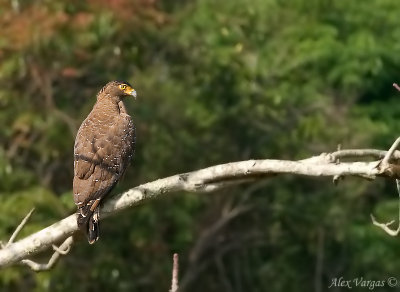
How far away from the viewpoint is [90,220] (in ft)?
20.0

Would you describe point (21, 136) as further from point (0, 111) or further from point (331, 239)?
point (331, 239)

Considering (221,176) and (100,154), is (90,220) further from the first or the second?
(221,176)

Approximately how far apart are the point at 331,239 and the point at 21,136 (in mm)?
5432

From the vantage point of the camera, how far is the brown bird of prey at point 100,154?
642cm

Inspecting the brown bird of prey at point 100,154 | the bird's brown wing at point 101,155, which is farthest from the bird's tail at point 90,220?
the bird's brown wing at point 101,155

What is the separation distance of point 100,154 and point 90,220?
783mm

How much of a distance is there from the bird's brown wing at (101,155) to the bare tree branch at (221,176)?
24.3 inches

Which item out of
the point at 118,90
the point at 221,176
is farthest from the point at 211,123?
the point at 221,176

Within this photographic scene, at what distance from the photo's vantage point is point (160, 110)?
1324 centimetres

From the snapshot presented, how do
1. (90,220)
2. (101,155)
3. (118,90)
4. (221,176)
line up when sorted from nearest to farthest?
(221,176), (90,220), (101,155), (118,90)

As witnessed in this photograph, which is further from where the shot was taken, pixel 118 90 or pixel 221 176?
pixel 118 90

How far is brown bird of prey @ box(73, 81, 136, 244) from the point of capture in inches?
253

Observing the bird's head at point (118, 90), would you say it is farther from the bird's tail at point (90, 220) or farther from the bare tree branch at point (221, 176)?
the bare tree branch at point (221, 176)

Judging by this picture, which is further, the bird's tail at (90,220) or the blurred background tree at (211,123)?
the blurred background tree at (211,123)
